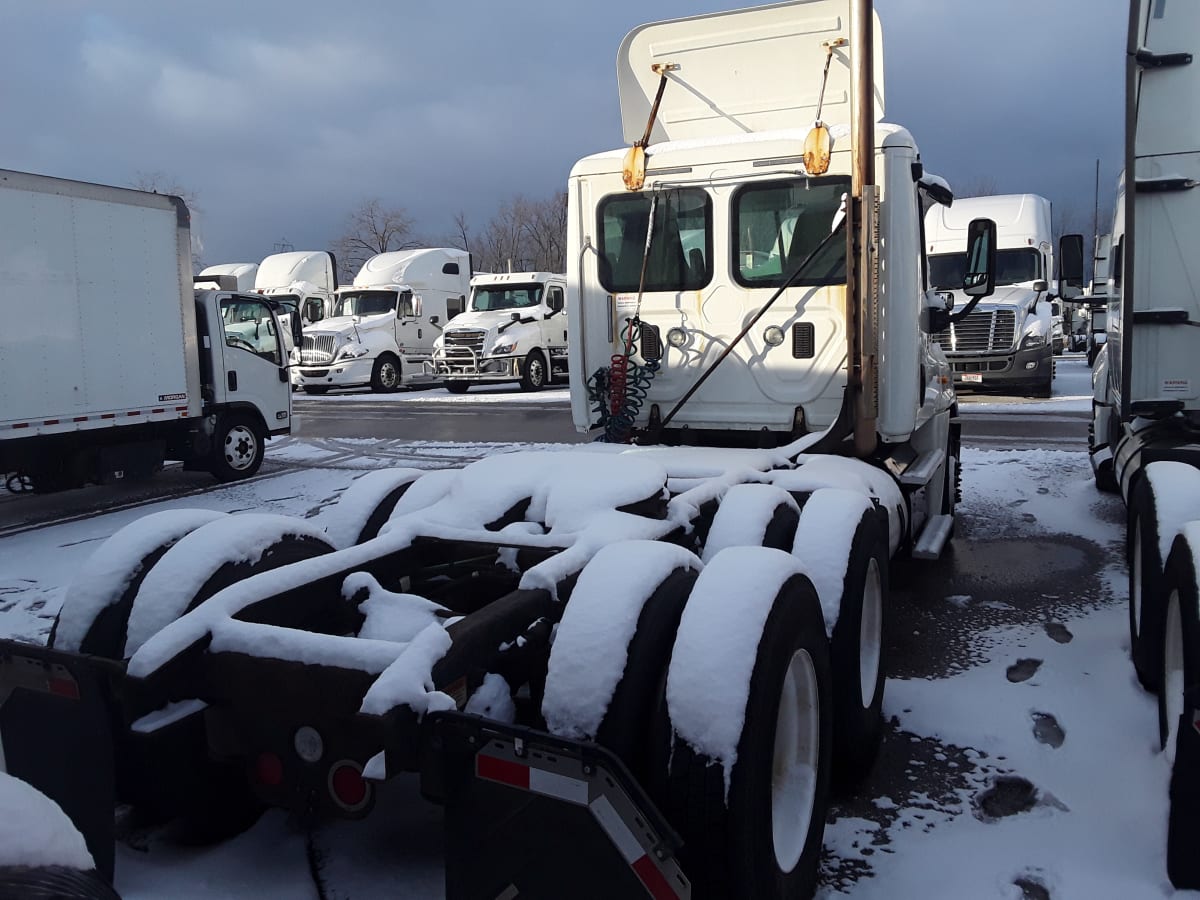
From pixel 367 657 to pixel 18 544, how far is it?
7.32 m

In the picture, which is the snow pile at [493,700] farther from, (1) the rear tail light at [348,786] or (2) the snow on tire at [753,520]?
(2) the snow on tire at [753,520]

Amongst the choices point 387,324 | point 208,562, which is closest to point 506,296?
point 387,324

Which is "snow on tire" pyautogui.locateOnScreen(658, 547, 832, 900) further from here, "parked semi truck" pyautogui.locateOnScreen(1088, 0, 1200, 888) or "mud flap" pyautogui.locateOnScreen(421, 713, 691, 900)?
"parked semi truck" pyautogui.locateOnScreen(1088, 0, 1200, 888)

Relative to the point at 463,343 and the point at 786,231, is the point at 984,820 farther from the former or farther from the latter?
the point at 463,343

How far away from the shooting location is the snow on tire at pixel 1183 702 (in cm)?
279

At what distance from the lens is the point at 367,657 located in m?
2.53

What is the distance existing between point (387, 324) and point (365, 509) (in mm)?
21356

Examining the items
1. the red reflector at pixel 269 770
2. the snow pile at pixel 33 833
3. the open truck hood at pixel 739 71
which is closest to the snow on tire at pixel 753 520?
the red reflector at pixel 269 770

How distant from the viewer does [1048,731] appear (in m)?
4.04

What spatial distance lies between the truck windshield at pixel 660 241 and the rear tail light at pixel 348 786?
4052 mm

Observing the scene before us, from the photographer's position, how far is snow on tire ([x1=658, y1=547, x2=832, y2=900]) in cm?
233

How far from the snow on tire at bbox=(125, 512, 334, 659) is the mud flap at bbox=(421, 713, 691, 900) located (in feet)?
3.90

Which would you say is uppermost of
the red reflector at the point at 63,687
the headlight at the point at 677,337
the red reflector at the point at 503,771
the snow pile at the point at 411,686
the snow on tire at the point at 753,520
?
the headlight at the point at 677,337

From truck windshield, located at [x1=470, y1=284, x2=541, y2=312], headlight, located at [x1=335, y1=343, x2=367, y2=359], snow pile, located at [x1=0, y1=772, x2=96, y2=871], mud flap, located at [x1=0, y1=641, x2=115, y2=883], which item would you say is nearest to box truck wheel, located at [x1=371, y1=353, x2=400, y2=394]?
headlight, located at [x1=335, y1=343, x2=367, y2=359]
